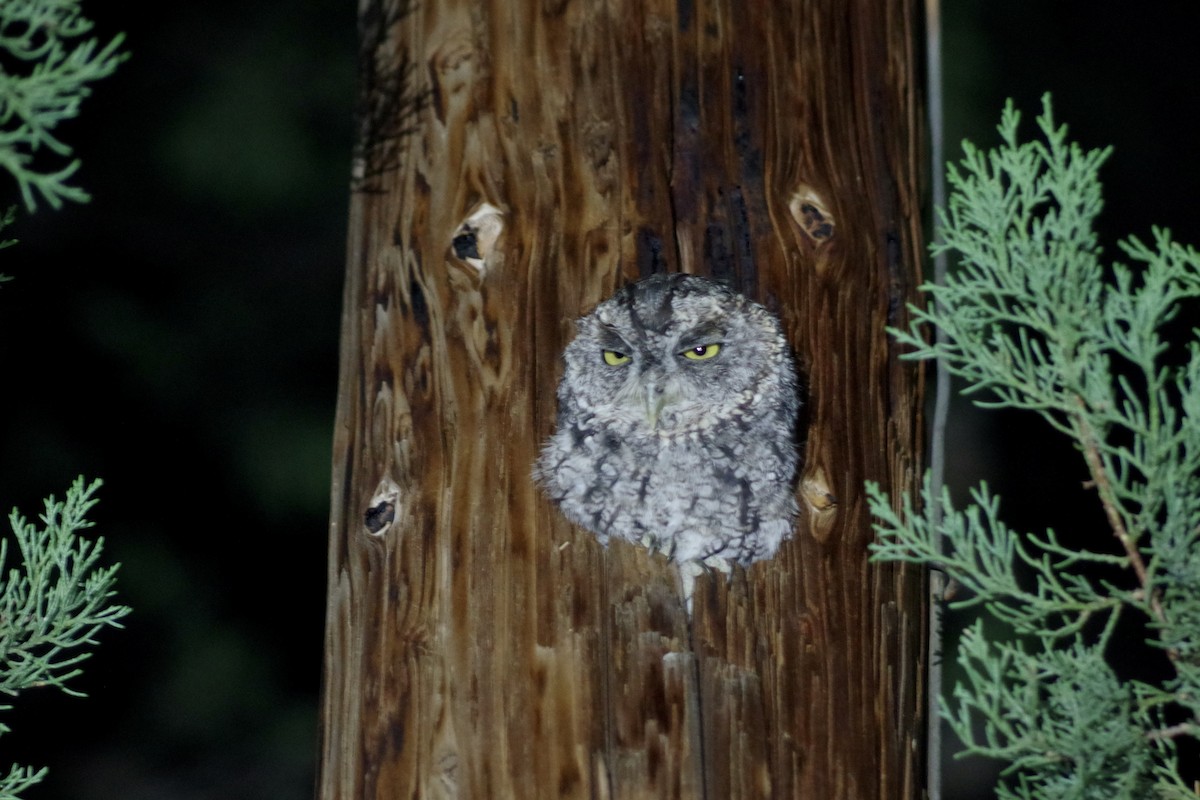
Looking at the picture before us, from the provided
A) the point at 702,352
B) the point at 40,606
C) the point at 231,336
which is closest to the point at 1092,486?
the point at 702,352

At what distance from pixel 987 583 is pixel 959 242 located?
35cm

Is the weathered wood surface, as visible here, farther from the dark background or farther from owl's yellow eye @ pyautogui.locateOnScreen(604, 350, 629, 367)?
the dark background

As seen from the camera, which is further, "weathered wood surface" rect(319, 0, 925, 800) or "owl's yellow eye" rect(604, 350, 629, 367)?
"owl's yellow eye" rect(604, 350, 629, 367)

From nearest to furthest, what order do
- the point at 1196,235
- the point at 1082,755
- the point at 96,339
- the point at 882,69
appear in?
the point at 1082,755 < the point at 882,69 < the point at 1196,235 < the point at 96,339

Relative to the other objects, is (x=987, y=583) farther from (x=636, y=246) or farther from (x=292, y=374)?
(x=292, y=374)

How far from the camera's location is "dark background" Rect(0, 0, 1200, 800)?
299cm

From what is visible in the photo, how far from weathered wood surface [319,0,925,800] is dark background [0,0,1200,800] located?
5.75 ft

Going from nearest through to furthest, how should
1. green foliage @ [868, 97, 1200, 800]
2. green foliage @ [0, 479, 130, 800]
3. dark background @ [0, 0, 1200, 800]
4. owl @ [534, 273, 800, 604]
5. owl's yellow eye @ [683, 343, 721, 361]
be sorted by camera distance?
green foliage @ [868, 97, 1200, 800] → green foliage @ [0, 479, 130, 800] → owl @ [534, 273, 800, 604] → owl's yellow eye @ [683, 343, 721, 361] → dark background @ [0, 0, 1200, 800]

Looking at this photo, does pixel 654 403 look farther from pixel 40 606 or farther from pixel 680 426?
pixel 40 606

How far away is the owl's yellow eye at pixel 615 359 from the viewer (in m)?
1.41

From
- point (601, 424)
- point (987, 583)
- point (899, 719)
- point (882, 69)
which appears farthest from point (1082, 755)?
point (882, 69)

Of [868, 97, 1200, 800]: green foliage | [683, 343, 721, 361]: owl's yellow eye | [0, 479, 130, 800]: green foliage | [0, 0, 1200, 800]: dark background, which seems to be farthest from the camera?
[0, 0, 1200, 800]: dark background

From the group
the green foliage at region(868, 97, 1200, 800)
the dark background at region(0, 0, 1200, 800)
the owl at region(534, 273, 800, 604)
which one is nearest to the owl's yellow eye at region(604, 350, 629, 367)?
the owl at region(534, 273, 800, 604)

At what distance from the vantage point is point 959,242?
1.12m
